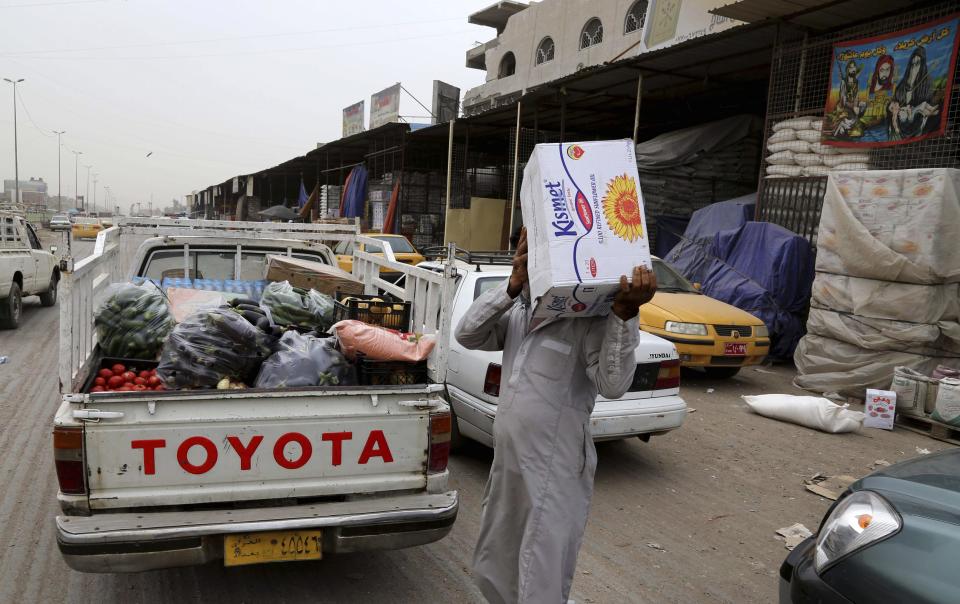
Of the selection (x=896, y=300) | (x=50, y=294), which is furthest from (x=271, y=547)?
(x=50, y=294)

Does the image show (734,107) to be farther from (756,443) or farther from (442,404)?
(442,404)

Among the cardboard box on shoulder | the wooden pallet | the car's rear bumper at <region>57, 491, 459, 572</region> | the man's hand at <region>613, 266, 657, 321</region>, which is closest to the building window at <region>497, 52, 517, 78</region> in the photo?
the wooden pallet

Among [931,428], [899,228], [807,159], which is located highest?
[807,159]

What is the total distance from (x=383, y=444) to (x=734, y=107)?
594 inches

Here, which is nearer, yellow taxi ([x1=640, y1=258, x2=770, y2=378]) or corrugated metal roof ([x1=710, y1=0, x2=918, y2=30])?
yellow taxi ([x1=640, y1=258, x2=770, y2=378])

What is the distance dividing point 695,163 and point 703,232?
11.1ft

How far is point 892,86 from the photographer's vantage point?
8617 mm

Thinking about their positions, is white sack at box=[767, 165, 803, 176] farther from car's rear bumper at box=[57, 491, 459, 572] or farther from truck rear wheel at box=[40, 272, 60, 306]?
truck rear wheel at box=[40, 272, 60, 306]

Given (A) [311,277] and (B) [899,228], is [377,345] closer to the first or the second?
(A) [311,277]

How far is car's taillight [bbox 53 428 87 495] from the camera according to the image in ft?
8.67

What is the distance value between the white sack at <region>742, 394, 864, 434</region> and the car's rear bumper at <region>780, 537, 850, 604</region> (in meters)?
4.40

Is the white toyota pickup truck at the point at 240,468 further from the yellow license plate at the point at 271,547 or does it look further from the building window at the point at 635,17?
the building window at the point at 635,17

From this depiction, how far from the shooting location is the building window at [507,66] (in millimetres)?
32969

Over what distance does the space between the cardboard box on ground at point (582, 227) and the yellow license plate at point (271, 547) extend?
4.83ft
